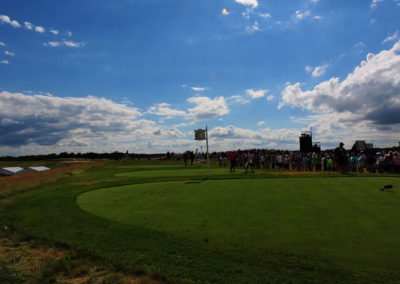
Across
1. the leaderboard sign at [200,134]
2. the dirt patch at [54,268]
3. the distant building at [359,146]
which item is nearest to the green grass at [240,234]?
the dirt patch at [54,268]

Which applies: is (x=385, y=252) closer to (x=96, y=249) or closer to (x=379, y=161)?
(x=96, y=249)

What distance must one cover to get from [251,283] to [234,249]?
134 cm

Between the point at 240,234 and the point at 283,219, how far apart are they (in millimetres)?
1638

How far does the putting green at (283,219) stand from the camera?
5422mm

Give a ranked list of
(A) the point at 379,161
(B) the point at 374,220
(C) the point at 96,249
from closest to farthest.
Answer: (C) the point at 96,249 < (B) the point at 374,220 < (A) the point at 379,161

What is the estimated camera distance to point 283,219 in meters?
7.50

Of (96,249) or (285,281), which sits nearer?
(285,281)

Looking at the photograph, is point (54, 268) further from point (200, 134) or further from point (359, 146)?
point (359, 146)

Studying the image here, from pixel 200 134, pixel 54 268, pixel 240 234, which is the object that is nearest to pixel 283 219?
pixel 240 234

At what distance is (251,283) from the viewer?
13.7 ft

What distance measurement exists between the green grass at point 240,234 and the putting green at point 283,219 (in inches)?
0.8

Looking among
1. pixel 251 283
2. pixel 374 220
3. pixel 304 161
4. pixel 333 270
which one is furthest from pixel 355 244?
pixel 304 161

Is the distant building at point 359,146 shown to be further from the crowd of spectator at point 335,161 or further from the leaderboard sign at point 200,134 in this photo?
the leaderboard sign at point 200,134

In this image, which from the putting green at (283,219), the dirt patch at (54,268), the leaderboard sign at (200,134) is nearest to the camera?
the dirt patch at (54,268)
